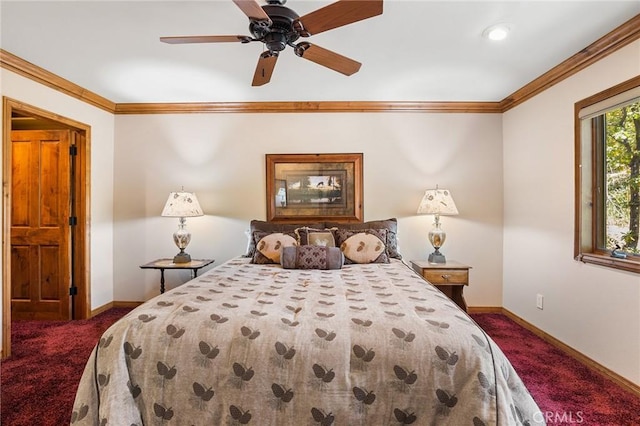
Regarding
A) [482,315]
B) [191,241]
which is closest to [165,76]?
[191,241]

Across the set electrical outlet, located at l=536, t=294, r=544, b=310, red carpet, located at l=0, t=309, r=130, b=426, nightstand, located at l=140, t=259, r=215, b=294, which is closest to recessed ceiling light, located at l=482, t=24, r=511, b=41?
electrical outlet, located at l=536, t=294, r=544, b=310

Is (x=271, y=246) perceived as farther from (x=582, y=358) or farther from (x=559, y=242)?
(x=582, y=358)

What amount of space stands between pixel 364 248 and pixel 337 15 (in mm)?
1924

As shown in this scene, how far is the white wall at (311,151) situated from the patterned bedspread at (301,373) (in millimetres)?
2284

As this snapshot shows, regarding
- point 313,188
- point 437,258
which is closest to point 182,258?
point 313,188

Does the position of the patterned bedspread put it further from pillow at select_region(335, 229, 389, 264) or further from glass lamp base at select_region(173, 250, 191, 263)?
glass lamp base at select_region(173, 250, 191, 263)

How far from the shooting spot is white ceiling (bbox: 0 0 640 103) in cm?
195

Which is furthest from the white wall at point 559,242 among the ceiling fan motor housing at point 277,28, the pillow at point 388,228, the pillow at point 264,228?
the ceiling fan motor housing at point 277,28

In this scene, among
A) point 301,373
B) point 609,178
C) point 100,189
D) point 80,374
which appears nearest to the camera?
point 301,373

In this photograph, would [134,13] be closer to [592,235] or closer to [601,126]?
[601,126]

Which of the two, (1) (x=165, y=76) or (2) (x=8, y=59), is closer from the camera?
(2) (x=8, y=59)

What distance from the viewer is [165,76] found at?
9.58ft

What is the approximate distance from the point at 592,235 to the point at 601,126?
871 mm

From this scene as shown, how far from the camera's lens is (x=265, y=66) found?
2.07 m
